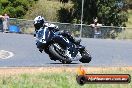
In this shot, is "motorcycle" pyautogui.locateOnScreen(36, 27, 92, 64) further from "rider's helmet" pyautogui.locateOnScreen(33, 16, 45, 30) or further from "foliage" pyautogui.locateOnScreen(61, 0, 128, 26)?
"foliage" pyautogui.locateOnScreen(61, 0, 128, 26)

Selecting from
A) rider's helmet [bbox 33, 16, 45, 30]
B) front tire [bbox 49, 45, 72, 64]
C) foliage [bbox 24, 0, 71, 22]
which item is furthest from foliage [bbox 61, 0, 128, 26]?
rider's helmet [bbox 33, 16, 45, 30]

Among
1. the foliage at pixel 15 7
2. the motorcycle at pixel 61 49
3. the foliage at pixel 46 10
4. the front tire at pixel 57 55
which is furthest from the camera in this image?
the foliage at pixel 46 10

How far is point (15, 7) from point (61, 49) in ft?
148

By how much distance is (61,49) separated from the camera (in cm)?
882

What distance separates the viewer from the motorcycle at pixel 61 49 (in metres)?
8.48

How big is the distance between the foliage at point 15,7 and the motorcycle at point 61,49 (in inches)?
1692

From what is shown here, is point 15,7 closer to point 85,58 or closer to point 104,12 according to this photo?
point 104,12

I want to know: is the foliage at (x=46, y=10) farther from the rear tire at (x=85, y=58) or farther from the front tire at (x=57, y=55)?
the rear tire at (x=85, y=58)

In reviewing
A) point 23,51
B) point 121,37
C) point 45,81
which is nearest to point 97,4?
point 121,37

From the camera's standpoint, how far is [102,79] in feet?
17.3

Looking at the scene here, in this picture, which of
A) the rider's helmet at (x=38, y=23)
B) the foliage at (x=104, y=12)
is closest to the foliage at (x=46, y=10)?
the foliage at (x=104, y=12)

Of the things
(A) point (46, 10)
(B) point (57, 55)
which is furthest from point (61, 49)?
(A) point (46, 10)

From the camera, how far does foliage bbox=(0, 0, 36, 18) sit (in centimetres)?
5164

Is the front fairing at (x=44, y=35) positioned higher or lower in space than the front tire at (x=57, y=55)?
higher
